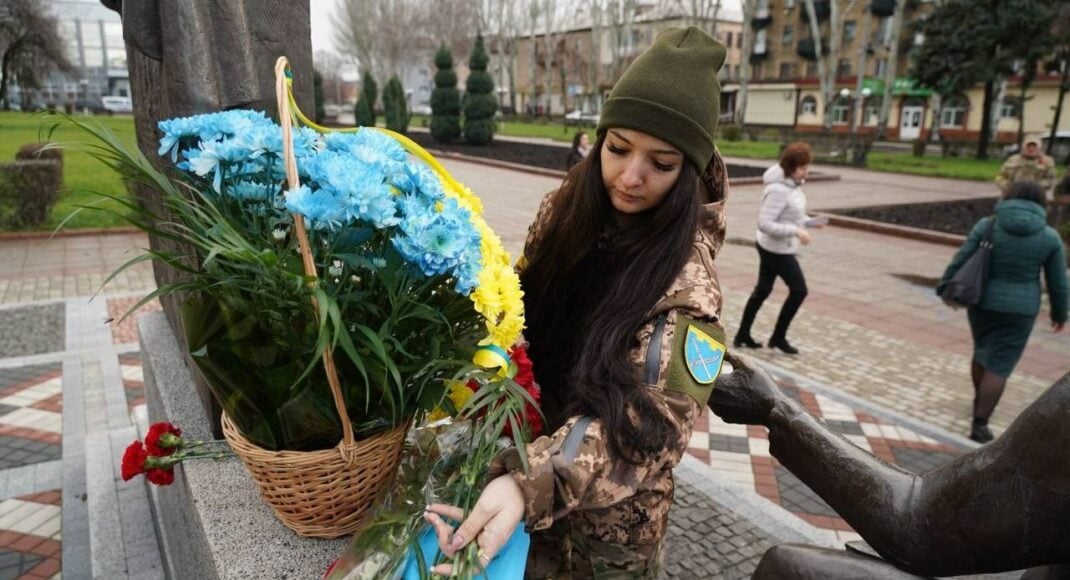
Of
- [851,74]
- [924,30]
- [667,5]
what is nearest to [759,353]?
[924,30]

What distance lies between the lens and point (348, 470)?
1298 millimetres

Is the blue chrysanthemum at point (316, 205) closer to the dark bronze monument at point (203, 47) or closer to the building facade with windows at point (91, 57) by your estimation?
the dark bronze monument at point (203, 47)

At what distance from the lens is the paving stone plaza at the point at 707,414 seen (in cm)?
292

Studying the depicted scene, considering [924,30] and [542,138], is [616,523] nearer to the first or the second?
[542,138]

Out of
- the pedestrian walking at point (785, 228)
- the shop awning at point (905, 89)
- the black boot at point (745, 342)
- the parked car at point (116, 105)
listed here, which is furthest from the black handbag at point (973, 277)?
the parked car at point (116, 105)

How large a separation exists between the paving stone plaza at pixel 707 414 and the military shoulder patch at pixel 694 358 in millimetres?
1221

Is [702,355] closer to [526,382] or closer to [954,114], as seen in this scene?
[526,382]

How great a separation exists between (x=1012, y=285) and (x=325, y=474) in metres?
4.44

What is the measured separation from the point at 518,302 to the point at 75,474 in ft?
11.1

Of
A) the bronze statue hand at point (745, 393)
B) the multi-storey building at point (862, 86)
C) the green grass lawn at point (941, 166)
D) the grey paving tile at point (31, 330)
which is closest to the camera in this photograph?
the bronze statue hand at point (745, 393)

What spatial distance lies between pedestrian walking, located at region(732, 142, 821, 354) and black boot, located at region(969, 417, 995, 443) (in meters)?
1.49

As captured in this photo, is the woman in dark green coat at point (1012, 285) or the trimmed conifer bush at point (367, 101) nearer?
the woman in dark green coat at point (1012, 285)

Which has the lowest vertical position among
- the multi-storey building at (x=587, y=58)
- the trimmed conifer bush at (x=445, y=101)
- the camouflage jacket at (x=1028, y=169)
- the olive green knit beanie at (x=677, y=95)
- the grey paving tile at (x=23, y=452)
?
the grey paving tile at (x=23, y=452)

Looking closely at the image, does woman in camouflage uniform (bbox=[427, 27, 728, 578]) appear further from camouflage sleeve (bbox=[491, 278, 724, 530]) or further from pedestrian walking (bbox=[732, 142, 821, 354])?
pedestrian walking (bbox=[732, 142, 821, 354])
